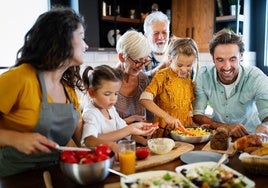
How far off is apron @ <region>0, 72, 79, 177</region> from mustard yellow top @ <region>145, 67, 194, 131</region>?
765mm

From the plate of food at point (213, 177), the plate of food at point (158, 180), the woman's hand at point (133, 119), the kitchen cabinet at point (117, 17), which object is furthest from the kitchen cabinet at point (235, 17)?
the plate of food at point (158, 180)

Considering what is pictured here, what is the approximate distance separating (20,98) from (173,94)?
42.4 inches

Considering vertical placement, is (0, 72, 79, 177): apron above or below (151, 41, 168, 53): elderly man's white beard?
below

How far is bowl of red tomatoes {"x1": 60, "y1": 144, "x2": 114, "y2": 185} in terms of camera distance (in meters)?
1.06

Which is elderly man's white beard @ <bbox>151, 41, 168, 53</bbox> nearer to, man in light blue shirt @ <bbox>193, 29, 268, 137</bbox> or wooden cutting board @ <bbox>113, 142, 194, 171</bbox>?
A: man in light blue shirt @ <bbox>193, 29, 268, 137</bbox>

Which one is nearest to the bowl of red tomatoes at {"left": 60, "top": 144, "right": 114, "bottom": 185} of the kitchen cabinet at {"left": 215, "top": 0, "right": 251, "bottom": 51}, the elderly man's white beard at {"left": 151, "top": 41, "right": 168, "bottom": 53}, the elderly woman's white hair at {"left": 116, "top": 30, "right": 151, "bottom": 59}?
the elderly woman's white hair at {"left": 116, "top": 30, "right": 151, "bottom": 59}

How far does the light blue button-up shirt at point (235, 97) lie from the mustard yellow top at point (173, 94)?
0.07 meters

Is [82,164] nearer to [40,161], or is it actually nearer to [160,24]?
[40,161]

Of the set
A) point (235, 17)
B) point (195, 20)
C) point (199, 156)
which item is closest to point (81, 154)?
point (199, 156)

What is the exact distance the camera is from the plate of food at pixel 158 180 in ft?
3.38

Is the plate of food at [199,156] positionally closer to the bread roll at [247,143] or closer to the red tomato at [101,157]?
the bread roll at [247,143]

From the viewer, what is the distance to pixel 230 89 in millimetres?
2076

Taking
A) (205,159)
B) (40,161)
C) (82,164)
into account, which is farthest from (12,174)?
(205,159)

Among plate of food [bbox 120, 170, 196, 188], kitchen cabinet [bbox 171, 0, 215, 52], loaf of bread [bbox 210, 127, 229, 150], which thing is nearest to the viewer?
plate of food [bbox 120, 170, 196, 188]
